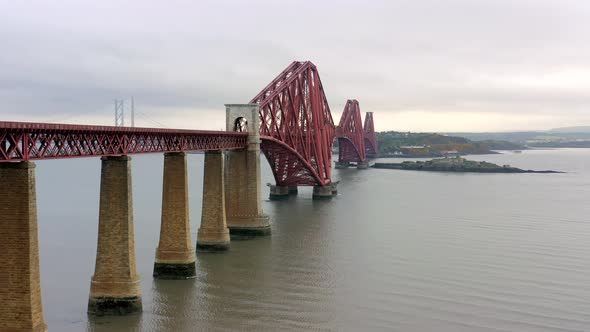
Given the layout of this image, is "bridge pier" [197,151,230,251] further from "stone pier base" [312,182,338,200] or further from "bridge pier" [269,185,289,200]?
"stone pier base" [312,182,338,200]

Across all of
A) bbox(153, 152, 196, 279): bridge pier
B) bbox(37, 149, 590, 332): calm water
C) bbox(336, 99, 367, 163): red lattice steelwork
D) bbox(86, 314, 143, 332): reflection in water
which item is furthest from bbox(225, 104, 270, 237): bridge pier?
bbox(336, 99, 367, 163): red lattice steelwork

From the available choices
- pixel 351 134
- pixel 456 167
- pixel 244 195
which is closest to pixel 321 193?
pixel 244 195

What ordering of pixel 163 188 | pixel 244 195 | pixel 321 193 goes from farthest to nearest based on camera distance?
pixel 321 193
pixel 244 195
pixel 163 188

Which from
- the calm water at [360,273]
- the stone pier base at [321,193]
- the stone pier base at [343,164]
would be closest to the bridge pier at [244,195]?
the calm water at [360,273]

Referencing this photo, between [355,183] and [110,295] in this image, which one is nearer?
[110,295]

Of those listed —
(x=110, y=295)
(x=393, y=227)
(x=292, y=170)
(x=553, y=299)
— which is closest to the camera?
(x=110, y=295)

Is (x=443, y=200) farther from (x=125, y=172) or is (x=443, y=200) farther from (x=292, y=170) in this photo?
(x=125, y=172)

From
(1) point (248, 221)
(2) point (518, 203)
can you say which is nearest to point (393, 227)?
(1) point (248, 221)

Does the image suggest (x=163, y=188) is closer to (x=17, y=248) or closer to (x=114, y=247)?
(x=114, y=247)

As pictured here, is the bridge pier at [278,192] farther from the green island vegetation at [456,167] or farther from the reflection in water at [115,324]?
the green island vegetation at [456,167]
